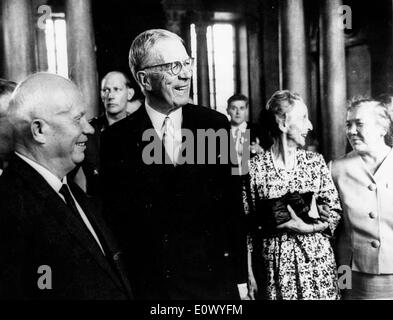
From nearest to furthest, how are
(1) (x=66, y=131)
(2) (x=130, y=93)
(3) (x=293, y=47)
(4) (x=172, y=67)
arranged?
1. (1) (x=66, y=131)
2. (4) (x=172, y=67)
3. (2) (x=130, y=93)
4. (3) (x=293, y=47)

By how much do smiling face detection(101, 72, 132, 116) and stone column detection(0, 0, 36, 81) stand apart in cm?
26

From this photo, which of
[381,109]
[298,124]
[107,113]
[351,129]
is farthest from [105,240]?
[381,109]

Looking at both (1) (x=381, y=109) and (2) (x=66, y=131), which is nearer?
(2) (x=66, y=131)

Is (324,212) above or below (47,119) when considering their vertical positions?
below

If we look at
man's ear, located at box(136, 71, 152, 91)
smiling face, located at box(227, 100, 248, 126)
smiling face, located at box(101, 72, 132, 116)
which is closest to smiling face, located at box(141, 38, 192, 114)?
man's ear, located at box(136, 71, 152, 91)

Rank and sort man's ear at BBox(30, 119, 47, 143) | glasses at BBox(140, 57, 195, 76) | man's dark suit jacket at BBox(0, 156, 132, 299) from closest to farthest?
man's dark suit jacket at BBox(0, 156, 132, 299)
man's ear at BBox(30, 119, 47, 143)
glasses at BBox(140, 57, 195, 76)

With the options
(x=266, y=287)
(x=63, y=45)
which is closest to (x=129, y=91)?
(x=63, y=45)

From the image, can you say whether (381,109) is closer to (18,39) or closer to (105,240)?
(105,240)

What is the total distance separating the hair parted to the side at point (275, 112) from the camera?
1.76 meters

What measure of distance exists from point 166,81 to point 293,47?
0.57m

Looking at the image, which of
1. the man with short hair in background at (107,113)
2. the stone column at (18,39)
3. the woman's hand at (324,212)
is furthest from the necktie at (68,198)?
the woman's hand at (324,212)

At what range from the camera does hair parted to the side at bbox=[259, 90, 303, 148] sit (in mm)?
1760

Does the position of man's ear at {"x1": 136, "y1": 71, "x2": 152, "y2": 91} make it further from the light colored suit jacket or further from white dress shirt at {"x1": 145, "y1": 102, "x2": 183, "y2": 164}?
the light colored suit jacket

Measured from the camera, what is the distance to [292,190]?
178 centimetres
